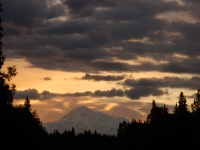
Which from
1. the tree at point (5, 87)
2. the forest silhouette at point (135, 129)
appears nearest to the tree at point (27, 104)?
the forest silhouette at point (135, 129)

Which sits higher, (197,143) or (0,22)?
(0,22)

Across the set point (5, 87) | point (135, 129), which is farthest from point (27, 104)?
point (5, 87)

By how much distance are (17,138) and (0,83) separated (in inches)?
463

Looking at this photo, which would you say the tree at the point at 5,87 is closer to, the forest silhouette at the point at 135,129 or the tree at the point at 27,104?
the forest silhouette at the point at 135,129

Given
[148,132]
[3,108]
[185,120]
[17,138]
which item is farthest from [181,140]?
[3,108]

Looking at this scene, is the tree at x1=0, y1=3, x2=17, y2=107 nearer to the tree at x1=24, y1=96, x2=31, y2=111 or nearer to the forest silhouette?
the forest silhouette

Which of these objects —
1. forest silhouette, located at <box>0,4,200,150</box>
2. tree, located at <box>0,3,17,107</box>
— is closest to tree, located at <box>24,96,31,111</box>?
forest silhouette, located at <box>0,4,200,150</box>

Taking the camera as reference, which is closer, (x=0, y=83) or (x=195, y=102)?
(x=0, y=83)

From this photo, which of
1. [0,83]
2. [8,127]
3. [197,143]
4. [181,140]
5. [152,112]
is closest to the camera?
[0,83]

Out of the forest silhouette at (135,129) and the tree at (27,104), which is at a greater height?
the tree at (27,104)

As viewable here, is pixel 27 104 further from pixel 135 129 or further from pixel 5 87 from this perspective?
pixel 5 87

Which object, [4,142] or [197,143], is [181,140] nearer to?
[197,143]

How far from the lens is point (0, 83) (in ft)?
142

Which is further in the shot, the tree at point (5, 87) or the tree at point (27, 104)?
the tree at point (27, 104)
